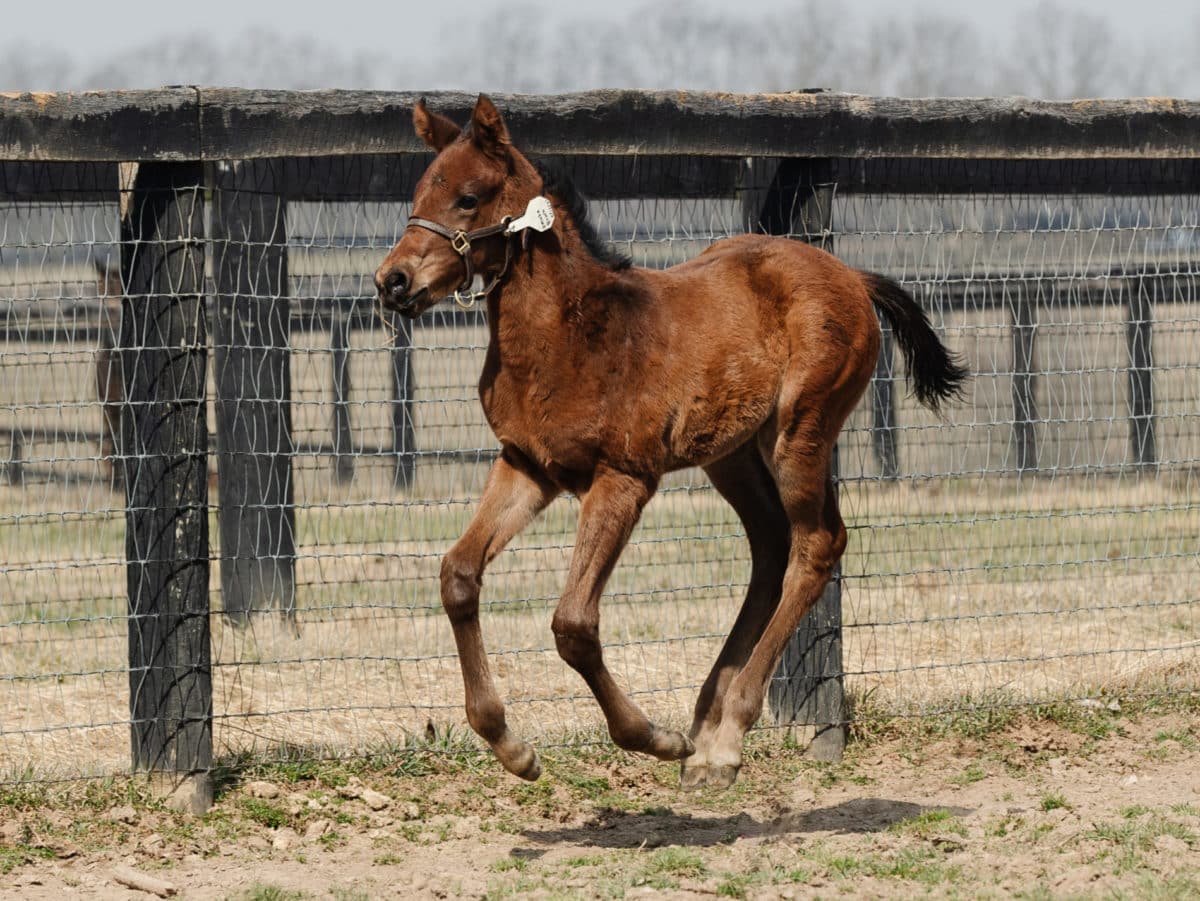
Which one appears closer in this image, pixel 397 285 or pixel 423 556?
pixel 397 285

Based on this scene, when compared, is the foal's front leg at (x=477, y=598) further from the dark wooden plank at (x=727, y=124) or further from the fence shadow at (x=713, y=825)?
the dark wooden plank at (x=727, y=124)

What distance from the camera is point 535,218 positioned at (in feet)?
15.1

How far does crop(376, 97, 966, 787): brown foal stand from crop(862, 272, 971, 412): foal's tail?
0.37 meters

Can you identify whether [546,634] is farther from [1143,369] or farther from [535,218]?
[535,218]

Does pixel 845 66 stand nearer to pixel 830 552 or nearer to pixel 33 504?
pixel 33 504

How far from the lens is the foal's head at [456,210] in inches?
169

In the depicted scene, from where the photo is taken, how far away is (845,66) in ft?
199

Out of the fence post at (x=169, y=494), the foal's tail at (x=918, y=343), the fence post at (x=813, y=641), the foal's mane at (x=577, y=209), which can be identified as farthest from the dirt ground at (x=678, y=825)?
the foal's mane at (x=577, y=209)

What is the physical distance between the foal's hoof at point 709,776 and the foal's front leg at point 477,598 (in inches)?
19.3

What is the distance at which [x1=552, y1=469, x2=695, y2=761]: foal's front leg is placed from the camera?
4.41 metres

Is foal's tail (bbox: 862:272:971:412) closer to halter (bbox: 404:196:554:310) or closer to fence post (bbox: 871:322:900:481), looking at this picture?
fence post (bbox: 871:322:900:481)

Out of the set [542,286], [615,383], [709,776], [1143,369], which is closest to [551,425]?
[615,383]

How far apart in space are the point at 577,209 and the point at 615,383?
23.2 inches

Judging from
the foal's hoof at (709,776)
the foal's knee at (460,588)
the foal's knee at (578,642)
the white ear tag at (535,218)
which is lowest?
the foal's hoof at (709,776)
